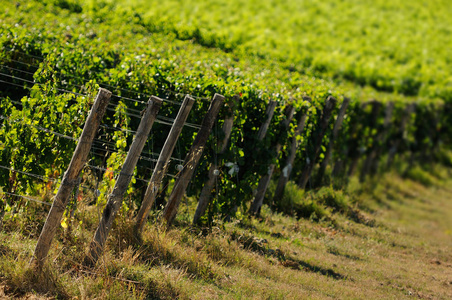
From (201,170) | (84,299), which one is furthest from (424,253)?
(84,299)

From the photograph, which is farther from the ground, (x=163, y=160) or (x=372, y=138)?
(x=372, y=138)

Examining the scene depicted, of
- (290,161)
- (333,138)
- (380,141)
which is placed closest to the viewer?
(290,161)

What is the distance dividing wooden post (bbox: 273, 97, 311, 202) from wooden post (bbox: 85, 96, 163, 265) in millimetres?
4232

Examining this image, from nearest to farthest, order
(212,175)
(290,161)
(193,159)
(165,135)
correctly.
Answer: (193,159) → (212,175) → (165,135) → (290,161)

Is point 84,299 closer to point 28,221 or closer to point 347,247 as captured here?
point 28,221

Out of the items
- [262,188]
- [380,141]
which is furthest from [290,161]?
[380,141]

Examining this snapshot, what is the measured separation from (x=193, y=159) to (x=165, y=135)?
1.03m

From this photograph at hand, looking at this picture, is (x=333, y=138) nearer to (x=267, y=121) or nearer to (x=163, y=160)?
(x=267, y=121)

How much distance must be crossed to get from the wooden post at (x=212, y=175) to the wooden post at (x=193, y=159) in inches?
22.6

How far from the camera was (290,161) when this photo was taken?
32.9 feet

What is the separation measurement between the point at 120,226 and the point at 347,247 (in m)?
4.01

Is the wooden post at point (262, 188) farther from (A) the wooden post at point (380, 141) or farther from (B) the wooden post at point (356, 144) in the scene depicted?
(A) the wooden post at point (380, 141)

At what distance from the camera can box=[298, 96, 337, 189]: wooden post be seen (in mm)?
10617

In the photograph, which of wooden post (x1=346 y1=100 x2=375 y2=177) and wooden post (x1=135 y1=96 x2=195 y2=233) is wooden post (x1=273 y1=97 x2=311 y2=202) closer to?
wooden post (x1=135 y1=96 x2=195 y2=233)
